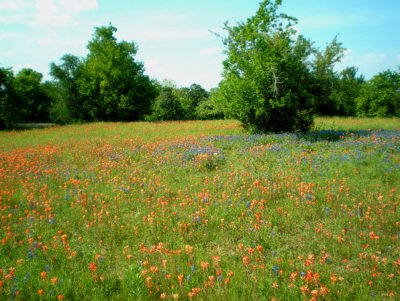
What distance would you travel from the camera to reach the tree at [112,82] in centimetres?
4044

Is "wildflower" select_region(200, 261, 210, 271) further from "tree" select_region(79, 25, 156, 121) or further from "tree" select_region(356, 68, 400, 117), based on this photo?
"tree" select_region(356, 68, 400, 117)

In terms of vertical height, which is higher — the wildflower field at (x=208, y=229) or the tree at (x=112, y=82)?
the tree at (x=112, y=82)

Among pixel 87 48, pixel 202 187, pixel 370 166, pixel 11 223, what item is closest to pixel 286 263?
pixel 202 187

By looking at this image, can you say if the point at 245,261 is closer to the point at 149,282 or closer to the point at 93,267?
the point at 149,282

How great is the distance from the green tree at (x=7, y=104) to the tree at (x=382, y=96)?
4405 centimetres

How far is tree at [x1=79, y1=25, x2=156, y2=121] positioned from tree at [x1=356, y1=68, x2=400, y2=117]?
30.6 metres

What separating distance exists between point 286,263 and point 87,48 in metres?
45.3

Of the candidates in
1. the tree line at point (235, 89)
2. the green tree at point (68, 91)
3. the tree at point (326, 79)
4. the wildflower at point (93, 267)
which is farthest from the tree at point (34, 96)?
the wildflower at point (93, 267)

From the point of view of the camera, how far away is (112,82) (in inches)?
1598

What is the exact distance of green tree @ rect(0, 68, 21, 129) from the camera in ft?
108

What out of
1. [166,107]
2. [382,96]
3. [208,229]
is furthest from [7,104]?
[382,96]

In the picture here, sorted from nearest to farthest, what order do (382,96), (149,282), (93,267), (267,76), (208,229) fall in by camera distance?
1. (149,282)
2. (93,267)
3. (208,229)
4. (267,76)
5. (382,96)

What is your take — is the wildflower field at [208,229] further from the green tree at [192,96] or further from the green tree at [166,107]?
the green tree at [192,96]

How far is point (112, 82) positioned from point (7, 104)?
12.5 meters
